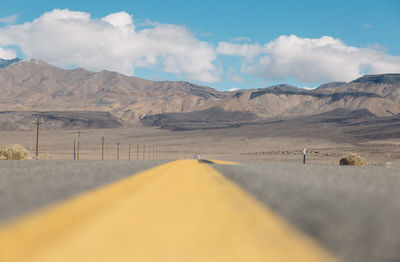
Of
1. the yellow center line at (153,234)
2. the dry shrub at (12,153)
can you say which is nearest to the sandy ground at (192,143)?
the dry shrub at (12,153)

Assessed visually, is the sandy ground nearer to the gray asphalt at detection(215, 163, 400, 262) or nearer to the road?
the road

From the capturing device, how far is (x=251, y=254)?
4.92m

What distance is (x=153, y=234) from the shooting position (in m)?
5.95

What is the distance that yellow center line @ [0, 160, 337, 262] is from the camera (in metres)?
4.79

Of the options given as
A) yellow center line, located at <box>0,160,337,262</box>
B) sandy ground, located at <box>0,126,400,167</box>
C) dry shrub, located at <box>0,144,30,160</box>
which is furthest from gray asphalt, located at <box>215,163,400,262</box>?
sandy ground, located at <box>0,126,400,167</box>

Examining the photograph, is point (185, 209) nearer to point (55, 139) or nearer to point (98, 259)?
point (98, 259)

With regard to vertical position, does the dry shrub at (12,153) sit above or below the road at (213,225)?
below

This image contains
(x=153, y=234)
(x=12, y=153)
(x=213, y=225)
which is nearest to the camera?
(x=153, y=234)

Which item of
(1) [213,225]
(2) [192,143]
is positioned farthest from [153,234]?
(2) [192,143]

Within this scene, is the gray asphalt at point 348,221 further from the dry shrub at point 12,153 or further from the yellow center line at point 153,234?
the dry shrub at point 12,153

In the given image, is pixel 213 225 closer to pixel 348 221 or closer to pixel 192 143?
pixel 348 221

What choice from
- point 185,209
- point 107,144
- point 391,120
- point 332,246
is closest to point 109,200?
point 185,209

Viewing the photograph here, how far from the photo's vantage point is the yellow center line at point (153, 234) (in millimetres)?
4785

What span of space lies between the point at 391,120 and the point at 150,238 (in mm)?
202816
